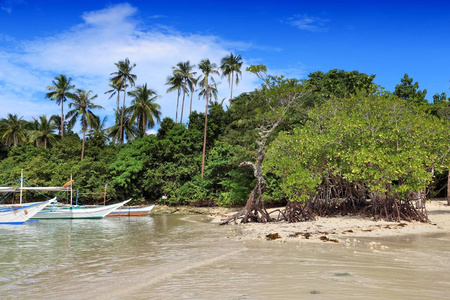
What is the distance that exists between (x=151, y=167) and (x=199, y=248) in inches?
1135

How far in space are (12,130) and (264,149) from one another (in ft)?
134

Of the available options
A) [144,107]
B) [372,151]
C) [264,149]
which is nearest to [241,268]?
[372,151]

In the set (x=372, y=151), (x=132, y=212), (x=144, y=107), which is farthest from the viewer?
(x=144, y=107)

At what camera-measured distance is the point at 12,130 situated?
5216 cm

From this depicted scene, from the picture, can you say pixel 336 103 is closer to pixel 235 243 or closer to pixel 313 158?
pixel 313 158

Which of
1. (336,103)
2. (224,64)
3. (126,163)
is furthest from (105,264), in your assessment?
(224,64)

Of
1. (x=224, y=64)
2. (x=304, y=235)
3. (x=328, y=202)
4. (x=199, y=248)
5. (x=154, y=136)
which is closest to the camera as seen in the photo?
(x=199, y=248)

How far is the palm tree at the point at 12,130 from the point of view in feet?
170

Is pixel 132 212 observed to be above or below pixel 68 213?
below

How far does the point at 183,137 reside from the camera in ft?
130

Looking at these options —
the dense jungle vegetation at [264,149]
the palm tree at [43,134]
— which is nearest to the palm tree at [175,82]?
the dense jungle vegetation at [264,149]

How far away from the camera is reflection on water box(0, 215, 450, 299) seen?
6129 millimetres

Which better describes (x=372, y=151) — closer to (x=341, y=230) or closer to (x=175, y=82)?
(x=341, y=230)

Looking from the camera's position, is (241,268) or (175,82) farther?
(175,82)
